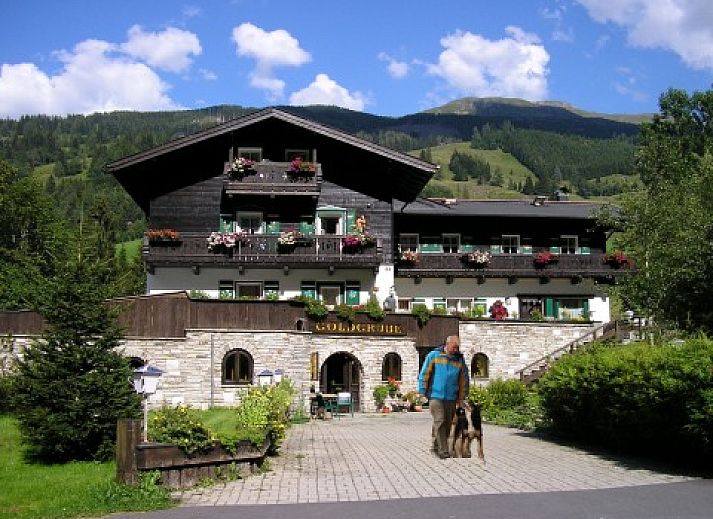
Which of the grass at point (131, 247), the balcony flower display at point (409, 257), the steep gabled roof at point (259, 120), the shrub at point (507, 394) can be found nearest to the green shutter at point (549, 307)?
the balcony flower display at point (409, 257)

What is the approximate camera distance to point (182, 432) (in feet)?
42.7

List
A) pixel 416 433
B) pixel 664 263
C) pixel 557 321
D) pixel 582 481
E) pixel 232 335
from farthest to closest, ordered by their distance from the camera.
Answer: pixel 557 321 < pixel 232 335 < pixel 664 263 < pixel 416 433 < pixel 582 481

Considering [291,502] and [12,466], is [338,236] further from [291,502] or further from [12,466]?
[291,502]

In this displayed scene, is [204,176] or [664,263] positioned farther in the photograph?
[204,176]

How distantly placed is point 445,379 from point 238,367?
51.0 feet

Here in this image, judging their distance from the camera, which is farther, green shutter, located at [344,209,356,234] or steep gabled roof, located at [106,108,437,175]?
green shutter, located at [344,209,356,234]

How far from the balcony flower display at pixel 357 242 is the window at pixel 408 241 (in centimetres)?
557

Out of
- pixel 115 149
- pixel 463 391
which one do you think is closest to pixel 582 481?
pixel 463 391

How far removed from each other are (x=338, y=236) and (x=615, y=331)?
1088cm

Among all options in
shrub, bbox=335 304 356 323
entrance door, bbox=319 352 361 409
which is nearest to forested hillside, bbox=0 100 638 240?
entrance door, bbox=319 352 361 409

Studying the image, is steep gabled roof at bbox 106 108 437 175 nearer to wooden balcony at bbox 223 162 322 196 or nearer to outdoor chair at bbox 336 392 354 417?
wooden balcony at bbox 223 162 322 196

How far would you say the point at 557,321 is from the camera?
32.7 meters

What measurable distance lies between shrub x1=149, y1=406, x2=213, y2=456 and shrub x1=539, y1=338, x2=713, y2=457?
23.5ft

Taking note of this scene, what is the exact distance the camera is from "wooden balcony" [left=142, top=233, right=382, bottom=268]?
31.8 meters
